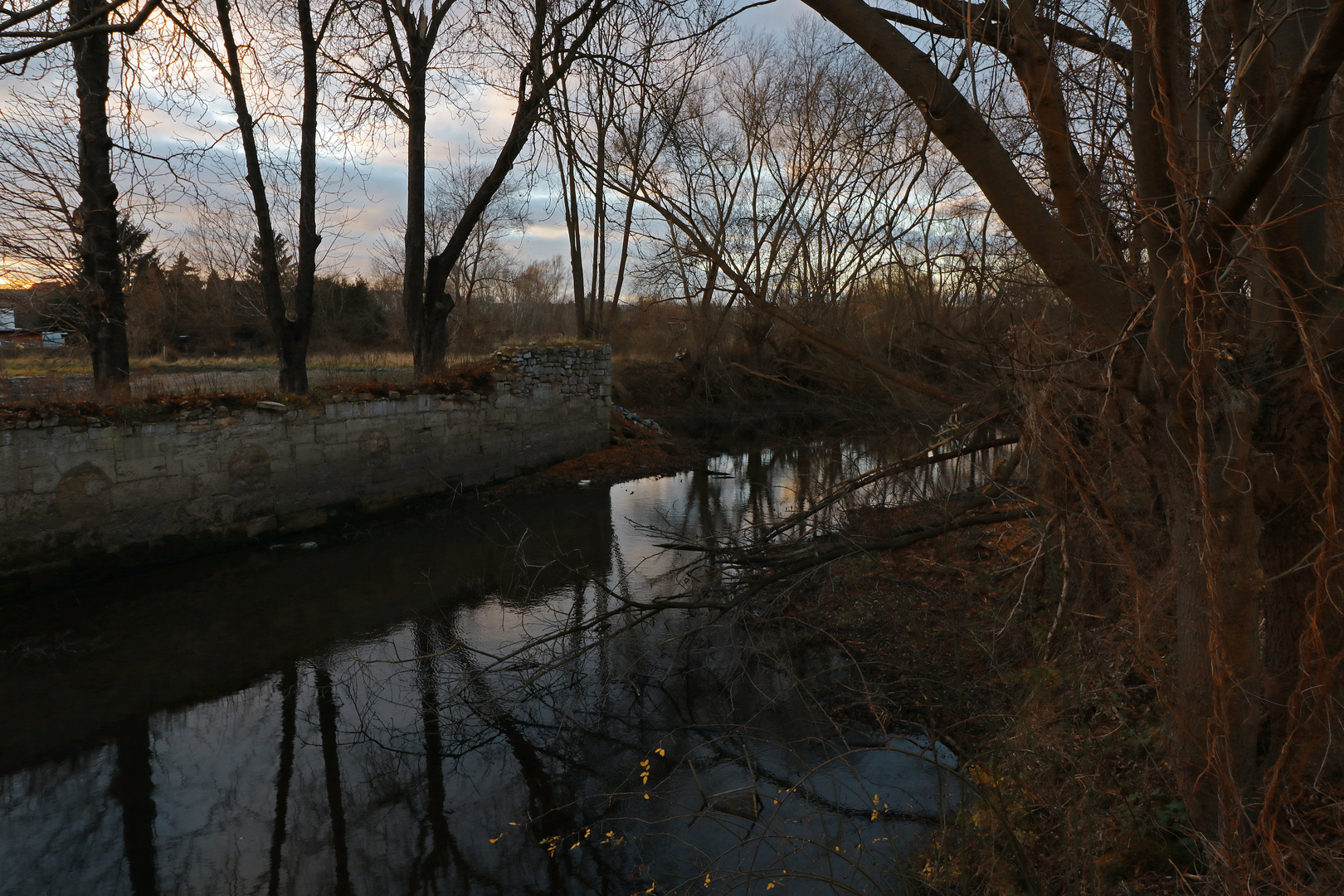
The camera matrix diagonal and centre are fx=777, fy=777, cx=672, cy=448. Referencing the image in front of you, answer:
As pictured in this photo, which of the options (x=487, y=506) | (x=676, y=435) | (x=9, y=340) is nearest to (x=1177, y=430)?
(x=487, y=506)

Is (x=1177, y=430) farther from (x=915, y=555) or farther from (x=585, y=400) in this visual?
(x=585, y=400)

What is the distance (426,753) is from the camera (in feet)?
16.5

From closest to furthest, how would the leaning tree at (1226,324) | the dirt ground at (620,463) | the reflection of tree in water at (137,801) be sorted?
1. the leaning tree at (1226,324)
2. the reflection of tree in water at (137,801)
3. the dirt ground at (620,463)

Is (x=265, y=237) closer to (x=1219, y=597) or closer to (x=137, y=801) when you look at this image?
(x=137, y=801)

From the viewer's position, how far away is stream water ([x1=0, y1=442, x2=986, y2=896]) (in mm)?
3990

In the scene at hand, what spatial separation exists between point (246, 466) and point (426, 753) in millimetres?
6275

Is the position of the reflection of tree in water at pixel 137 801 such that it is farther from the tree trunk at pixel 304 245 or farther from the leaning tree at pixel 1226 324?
the tree trunk at pixel 304 245

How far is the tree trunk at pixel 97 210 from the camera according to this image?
31.6 ft

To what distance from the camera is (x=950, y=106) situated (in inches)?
109

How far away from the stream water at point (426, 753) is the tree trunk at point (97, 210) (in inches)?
146

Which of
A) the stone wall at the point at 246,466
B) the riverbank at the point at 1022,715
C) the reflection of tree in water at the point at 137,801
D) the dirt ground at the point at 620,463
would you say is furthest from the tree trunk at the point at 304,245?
the riverbank at the point at 1022,715

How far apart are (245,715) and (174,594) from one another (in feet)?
10.8

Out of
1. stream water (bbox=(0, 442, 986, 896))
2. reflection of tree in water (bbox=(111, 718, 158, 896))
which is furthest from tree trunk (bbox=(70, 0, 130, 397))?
reflection of tree in water (bbox=(111, 718, 158, 896))

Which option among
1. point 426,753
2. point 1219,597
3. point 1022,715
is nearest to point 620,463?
point 426,753
